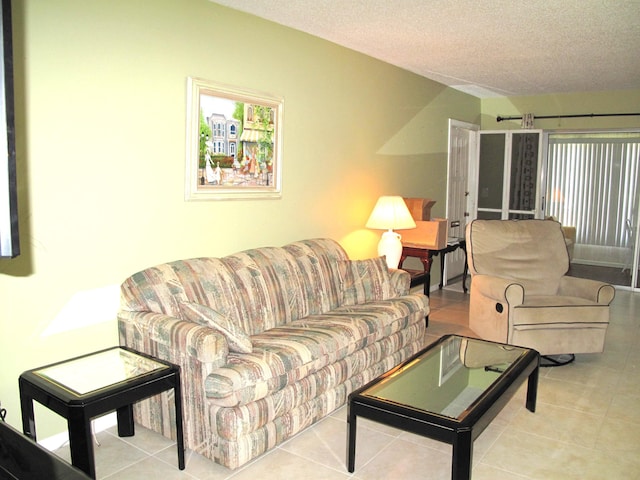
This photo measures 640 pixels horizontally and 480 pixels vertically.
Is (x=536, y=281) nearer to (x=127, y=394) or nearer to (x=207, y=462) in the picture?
(x=207, y=462)

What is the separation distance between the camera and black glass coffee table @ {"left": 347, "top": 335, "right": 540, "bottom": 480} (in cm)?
218

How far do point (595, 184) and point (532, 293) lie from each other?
4.96 meters

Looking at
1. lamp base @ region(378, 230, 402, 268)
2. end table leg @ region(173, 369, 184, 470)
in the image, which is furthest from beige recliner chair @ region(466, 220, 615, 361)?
end table leg @ region(173, 369, 184, 470)

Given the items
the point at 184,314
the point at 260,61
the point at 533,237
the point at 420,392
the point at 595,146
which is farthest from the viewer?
the point at 595,146

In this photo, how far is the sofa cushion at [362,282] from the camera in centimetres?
399

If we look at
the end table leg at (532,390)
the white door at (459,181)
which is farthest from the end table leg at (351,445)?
the white door at (459,181)

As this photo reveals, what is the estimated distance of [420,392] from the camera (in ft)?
8.46

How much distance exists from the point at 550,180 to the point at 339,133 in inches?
220

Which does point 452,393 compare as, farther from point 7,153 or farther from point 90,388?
point 7,153

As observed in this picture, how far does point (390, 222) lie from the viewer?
4.62 metres

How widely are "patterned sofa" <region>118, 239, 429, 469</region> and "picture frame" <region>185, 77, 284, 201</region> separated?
46cm

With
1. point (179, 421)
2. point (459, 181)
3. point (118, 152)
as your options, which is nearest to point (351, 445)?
point (179, 421)

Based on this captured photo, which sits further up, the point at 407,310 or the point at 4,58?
the point at 4,58

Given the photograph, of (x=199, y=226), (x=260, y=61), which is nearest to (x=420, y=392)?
(x=199, y=226)
